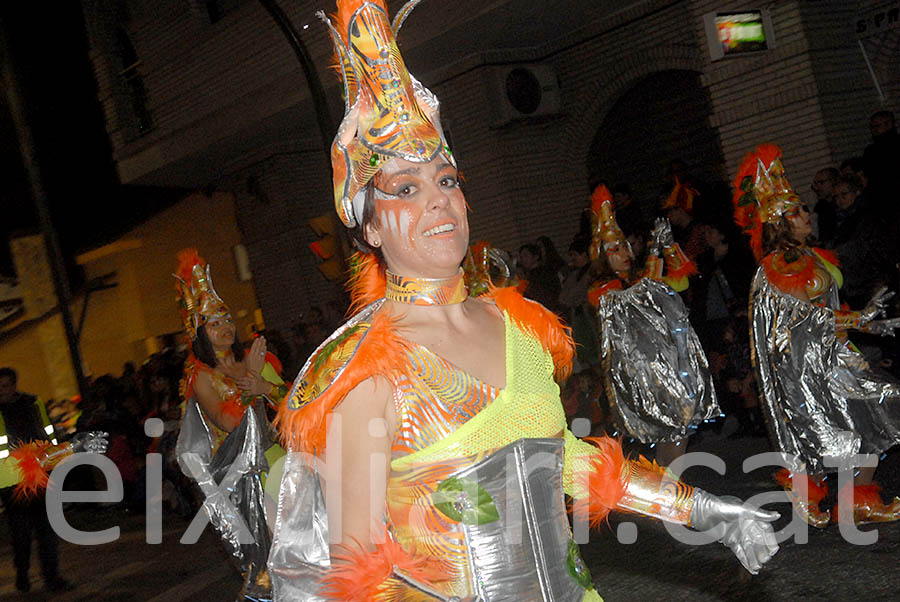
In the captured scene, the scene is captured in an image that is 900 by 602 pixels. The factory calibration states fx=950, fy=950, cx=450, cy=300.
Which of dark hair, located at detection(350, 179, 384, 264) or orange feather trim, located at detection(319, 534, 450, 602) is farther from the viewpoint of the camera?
dark hair, located at detection(350, 179, 384, 264)

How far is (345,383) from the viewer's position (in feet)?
6.97

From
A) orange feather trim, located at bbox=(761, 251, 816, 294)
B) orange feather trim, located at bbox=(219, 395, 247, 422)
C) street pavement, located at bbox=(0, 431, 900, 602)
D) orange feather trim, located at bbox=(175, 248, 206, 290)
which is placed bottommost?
street pavement, located at bbox=(0, 431, 900, 602)

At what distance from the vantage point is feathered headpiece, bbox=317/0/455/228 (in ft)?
7.66

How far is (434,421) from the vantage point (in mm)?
2193

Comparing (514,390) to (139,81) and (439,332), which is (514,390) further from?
(139,81)

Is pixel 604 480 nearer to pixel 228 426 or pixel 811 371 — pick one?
pixel 811 371

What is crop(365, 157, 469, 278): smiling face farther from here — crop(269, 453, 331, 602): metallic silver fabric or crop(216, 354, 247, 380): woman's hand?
crop(216, 354, 247, 380): woman's hand

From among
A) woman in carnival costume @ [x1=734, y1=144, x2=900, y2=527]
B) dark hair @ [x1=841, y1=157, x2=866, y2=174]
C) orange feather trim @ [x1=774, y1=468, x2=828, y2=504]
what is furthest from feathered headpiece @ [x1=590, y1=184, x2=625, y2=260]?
orange feather trim @ [x1=774, y1=468, x2=828, y2=504]

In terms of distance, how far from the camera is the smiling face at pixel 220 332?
21.3 ft

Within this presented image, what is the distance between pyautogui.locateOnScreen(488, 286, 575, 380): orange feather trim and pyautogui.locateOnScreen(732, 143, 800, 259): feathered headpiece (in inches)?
146

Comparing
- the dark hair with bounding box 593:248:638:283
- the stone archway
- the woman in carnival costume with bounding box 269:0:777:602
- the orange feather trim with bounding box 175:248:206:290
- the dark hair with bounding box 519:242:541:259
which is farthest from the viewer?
the stone archway

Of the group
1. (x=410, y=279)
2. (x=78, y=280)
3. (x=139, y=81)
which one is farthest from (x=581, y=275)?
(x=78, y=280)

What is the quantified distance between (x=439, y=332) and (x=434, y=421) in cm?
27

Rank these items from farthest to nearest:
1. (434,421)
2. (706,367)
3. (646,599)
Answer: (706,367), (646,599), (434,421)
